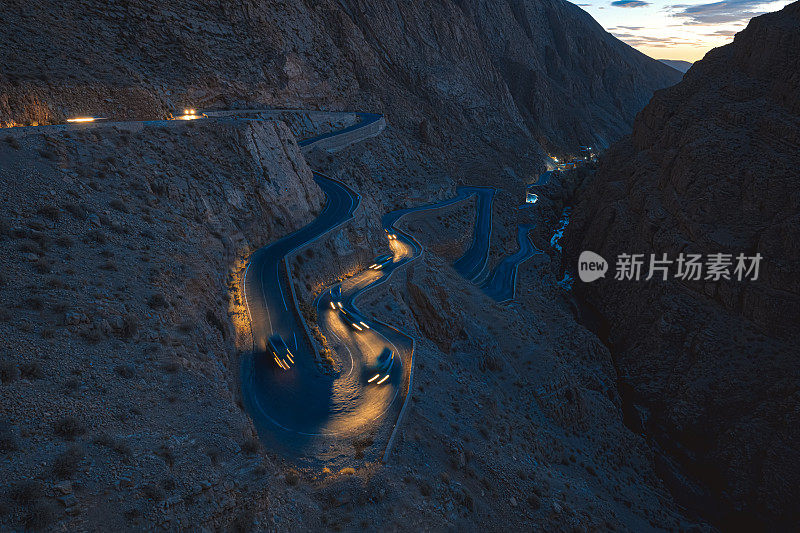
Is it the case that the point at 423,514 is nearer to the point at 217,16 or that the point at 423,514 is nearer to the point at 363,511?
the point at 363,511

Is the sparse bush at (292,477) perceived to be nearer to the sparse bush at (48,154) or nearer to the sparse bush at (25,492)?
the sparse bush at (25,492)

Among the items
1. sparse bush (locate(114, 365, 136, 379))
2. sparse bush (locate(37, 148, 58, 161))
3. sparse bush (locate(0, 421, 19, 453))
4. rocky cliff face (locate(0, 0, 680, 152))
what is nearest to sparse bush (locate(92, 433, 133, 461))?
sparse bush (locate(0, 421, 19, 453))

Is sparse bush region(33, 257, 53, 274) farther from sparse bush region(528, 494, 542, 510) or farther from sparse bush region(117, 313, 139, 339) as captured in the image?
sparse bush region(528, 494, 542, 510)

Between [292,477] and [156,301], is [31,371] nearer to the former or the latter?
[156,301]

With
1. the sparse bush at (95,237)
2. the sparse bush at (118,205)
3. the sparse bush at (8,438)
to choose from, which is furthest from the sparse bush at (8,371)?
the sparse bush at (118,205)

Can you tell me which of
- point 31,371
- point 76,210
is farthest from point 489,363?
point 31,371
